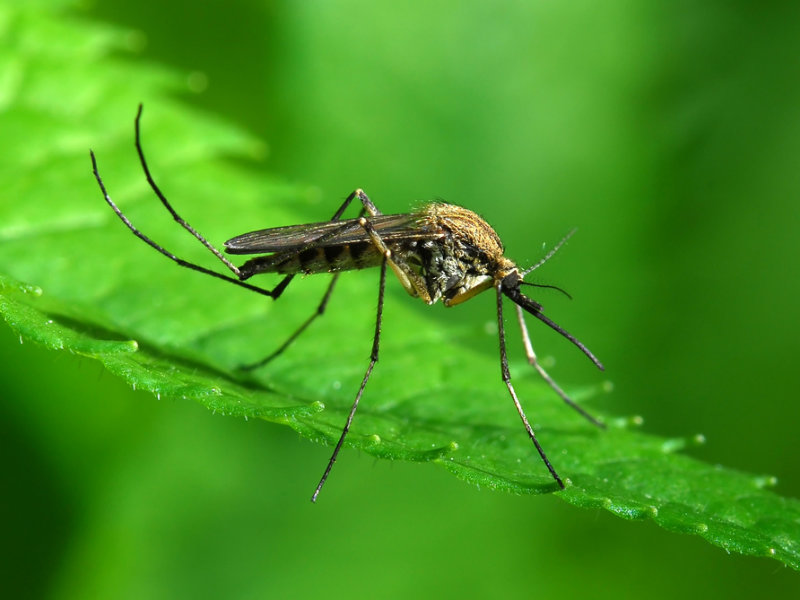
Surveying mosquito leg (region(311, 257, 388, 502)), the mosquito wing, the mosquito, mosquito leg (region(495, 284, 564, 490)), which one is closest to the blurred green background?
mosquito leg (region(495, 284, 564, 490))

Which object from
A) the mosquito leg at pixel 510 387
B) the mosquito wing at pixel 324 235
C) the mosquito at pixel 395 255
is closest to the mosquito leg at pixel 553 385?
the mosquito at pixel 395 255

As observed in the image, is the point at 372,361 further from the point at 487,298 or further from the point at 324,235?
the point at 487,298

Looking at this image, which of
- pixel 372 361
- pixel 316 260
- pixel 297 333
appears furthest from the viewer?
pixel 297 333

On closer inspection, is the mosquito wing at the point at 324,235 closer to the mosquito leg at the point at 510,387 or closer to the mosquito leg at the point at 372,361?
the mosquito leg at the point at 372,361

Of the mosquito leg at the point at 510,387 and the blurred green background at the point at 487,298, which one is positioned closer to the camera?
the mosquito leg at the point at 510,387

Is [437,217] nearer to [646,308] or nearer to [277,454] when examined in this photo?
[277,454]

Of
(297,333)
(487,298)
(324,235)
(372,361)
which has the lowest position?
(372,361)

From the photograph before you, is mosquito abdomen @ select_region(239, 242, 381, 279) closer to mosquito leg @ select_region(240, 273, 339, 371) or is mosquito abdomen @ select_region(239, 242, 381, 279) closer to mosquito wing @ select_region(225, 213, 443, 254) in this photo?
mosquito wing @ select_region(225, 213, 443, 254)

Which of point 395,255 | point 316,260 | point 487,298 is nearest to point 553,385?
point 395,255
